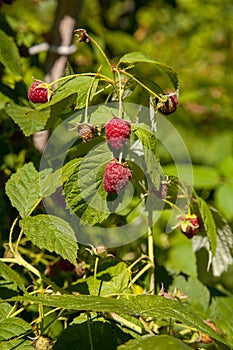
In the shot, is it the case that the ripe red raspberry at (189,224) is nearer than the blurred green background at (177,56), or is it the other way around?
the ripe red raspberry at (189,224)

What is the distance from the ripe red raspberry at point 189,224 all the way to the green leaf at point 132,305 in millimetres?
194

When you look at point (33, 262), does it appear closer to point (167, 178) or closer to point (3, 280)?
point (3, 280)

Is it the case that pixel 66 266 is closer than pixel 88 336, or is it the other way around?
pixel 88 336

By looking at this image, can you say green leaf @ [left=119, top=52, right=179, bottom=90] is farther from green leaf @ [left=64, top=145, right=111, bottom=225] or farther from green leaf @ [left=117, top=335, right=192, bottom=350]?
green leaf @ [left=117, top=335, right=192, bottom=350]

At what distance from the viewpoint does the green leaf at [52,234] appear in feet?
2.61

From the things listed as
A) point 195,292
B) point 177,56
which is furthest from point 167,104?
point 177,56

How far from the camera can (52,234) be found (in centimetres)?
82

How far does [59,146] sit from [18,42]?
0.48 m

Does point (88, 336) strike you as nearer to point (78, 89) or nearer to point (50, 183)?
point (50, 183)

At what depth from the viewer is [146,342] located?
0.64m

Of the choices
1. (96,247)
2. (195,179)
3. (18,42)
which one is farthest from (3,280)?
(195,179)

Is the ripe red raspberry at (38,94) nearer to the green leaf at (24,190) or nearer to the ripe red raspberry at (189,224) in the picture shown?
the green leaf at (24,190)

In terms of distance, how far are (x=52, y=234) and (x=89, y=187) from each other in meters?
0.08

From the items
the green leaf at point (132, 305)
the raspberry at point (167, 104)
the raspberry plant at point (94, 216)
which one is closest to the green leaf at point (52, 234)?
the raspberry plant at point (94, 216)
